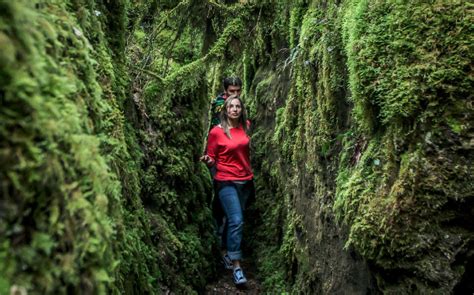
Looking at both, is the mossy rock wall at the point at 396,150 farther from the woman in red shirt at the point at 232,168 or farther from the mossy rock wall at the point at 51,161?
the mossy rock wall at the point at 51,161

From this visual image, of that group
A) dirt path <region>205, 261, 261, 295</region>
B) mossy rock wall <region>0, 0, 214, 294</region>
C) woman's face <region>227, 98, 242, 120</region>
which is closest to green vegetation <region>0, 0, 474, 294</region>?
mossy rock wall <region>0, 0, 214, 294</region>

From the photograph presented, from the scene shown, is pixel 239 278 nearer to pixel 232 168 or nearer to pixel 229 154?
pixel 232 168

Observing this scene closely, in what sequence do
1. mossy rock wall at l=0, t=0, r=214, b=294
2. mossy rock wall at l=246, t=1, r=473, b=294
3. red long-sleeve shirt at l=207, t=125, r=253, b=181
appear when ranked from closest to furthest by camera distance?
1. mossy rock wall at l=0, t=0, r=214, b=294
2. mossy rock wall at l=246, t=1, r=473, b=294
3. red long-sleeve shirt at l=207, t=125, r=253, b=181

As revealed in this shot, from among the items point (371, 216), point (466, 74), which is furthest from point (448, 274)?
point (466, 74)

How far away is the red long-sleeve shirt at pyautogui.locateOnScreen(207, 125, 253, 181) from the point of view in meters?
7.27

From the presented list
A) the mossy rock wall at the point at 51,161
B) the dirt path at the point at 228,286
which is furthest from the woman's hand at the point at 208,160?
the mossy rock wall at the point at 51,161

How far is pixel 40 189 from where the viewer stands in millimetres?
1532

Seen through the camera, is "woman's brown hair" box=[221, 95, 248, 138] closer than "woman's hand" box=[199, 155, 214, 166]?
No

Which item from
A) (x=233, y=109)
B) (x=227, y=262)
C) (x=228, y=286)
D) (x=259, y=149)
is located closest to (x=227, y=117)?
(x=233, y=109)

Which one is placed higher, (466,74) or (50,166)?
(466,74)

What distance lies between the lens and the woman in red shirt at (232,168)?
714 cm

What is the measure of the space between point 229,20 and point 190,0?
2.63ft

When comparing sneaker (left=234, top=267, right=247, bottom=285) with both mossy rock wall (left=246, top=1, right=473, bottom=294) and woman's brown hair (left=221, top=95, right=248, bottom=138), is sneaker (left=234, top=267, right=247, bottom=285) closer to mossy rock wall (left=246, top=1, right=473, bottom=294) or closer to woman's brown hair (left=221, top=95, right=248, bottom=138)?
mossy rock wall (left=246, top=1, right=473, bottom=294)

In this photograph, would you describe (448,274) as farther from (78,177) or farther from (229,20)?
(229,20)
